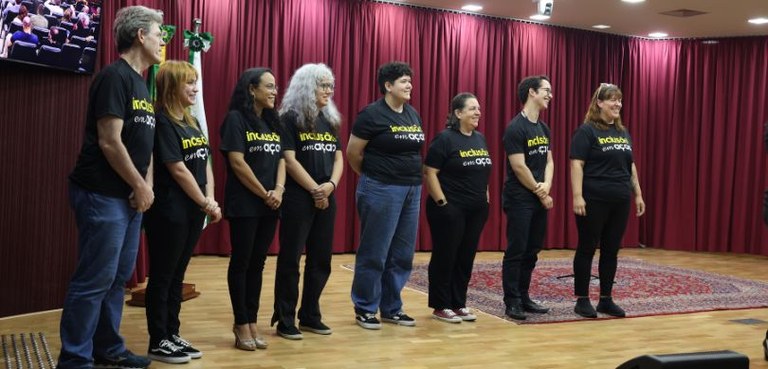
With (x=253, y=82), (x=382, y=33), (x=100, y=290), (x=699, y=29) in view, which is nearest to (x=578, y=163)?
(x=253, y=82)

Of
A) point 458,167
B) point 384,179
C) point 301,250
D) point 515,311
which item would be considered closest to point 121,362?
point 301,250

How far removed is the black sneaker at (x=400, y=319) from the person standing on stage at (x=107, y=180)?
1851 mm

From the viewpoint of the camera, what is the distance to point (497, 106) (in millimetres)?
9062

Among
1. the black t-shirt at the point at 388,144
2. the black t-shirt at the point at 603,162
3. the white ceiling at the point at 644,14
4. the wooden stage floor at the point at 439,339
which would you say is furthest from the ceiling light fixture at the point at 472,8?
the black t-shirt at the point at 388,144

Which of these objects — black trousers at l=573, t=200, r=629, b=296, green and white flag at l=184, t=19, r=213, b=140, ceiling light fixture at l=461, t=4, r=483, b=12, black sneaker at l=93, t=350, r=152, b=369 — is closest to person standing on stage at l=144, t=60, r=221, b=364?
black sneaker at l=93, t=350, r=152, b=369

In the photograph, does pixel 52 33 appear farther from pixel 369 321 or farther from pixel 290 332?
pixel 369 321

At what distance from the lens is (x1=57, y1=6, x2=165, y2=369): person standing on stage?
3.05m

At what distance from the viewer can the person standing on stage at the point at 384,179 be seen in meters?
4.39

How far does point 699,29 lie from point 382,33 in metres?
3.66

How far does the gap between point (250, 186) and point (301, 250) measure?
1.69ft

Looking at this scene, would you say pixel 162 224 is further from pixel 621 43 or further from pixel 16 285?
pixel 621 43

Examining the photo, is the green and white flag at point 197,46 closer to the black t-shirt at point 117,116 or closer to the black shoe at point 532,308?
the black t-shirt at point 117,116

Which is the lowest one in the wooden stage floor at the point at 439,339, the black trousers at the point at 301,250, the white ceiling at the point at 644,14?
the wooden stage floor at the point at 439,339

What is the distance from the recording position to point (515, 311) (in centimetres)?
490
